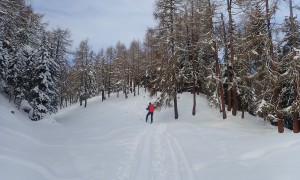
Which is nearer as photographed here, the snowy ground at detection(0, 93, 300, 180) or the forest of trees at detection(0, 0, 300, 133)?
the snowy ground at detection(0, 93, 300, 180)

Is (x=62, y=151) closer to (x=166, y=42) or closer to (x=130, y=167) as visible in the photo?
(x=130, y=167)

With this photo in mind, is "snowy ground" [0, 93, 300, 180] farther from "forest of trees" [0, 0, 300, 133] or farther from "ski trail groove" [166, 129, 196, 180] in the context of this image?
"forest of trees" [0, 0, 300, 133]

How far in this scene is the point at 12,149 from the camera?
10.3 metres

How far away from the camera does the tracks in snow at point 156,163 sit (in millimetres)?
8797

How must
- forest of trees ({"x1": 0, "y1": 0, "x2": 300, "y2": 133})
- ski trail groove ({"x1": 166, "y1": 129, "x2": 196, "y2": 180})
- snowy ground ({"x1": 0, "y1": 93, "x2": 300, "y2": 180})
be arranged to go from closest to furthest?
snowy ground ({"x1": 0, "y1": 93, "x2": 300, "y2": 180}), ski trail groove ({"x1": 166, "y1": 129, "x2": 196, "y2": 180}), forest of trees ({"x1": 0, "y1": 0, "x2": 300, "y2": 133})

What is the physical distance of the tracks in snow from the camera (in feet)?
28.9

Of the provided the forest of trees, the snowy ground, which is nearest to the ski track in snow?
the snowy ground

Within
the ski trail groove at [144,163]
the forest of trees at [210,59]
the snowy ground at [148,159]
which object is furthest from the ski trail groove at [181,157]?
the forest of trees at [210,59]

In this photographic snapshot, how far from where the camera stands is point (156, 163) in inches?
402

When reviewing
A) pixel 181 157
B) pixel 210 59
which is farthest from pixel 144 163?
pixel 210 59

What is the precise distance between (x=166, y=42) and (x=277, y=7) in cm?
1294

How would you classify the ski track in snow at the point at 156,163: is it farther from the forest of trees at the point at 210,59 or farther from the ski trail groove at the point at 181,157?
the forest of trees at the point at 210,59

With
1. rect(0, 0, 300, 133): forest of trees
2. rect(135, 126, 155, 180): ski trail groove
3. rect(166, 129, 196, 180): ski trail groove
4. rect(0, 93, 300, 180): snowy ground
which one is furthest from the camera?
rect(0, 0, 300, 133): forest of trees

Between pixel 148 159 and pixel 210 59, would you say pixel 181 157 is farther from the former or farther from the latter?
pixel 210 59
